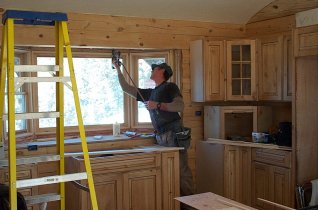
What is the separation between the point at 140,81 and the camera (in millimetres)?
4664

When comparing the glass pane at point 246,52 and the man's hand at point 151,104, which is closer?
the man's hand at point 151,104

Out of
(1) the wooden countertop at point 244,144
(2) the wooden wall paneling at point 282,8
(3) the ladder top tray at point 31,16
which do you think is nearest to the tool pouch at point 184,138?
(1) the wooden countertop at point 244,144

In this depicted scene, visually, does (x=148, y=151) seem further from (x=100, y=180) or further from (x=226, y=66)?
(x=226, y=66)

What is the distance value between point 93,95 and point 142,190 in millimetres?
1238

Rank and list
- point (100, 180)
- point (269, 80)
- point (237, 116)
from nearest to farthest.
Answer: point (100, 180)
point (269, 80)
point (237, 116)

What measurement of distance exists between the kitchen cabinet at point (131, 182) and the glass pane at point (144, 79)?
789 millimetres

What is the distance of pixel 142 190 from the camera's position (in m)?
3.93

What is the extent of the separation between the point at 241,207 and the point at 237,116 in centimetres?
210

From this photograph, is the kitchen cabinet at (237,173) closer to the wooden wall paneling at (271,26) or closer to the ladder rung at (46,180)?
the wooden wall paneling at (271,26)

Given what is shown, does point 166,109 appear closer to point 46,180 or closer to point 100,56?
point 100,56

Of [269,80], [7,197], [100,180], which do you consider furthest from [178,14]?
[7,197]

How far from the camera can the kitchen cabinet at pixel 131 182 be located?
3686 millimetres

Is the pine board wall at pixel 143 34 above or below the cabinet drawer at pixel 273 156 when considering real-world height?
above

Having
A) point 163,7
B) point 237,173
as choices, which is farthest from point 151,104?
point 237,173
